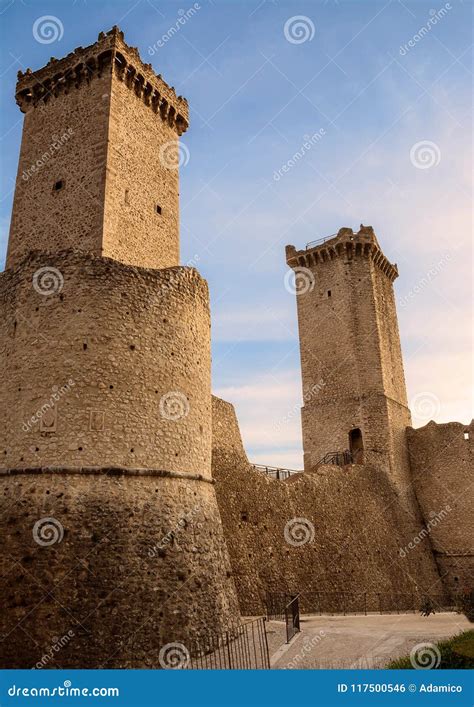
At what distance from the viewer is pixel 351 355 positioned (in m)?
22.2

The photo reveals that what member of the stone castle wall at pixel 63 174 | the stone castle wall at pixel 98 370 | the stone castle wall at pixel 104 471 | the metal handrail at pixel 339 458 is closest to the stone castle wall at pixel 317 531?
the metal handrail at pixel 339 458

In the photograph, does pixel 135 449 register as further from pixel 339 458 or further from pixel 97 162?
pixel 339 458

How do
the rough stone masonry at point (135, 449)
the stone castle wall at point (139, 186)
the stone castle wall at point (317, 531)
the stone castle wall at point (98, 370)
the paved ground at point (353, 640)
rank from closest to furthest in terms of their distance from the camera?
the paved ground at point (353, 640)
the rough stone masonry at point (135, 449)
the stone castle wall at point (98, 370)
the stone castle wall at point (139, 186)
the stone castle wall at point (317, 531)

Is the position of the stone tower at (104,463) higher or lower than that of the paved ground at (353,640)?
higher

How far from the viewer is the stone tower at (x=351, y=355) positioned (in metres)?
21.3

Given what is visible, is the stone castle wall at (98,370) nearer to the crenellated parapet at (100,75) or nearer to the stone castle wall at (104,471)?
the stone castle wall at (104,471)

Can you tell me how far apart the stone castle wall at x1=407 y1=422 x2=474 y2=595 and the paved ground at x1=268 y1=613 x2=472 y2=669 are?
9.22m

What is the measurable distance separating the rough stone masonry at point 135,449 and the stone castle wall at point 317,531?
0.22 ft

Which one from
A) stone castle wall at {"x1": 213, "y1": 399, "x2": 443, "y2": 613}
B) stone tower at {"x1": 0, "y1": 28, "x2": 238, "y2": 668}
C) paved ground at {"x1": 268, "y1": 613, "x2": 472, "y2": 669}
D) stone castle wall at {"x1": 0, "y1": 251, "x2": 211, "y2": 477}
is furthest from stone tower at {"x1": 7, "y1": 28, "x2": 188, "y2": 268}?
paved ground at {"x1": 268, "y1": 613, "x2": 472, "y2": 669}

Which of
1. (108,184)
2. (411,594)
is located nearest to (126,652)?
(108,184)

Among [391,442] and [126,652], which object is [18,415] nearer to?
[126,652]

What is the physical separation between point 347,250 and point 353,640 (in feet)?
58.0

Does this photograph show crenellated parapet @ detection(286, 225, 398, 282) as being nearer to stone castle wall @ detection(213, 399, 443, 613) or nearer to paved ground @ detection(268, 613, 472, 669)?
stone castle wall @ detection(213, 399, 443, 613)

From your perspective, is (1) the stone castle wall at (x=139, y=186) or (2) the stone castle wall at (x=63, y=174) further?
(1) the stone castle wall at (x=139, y=186)
